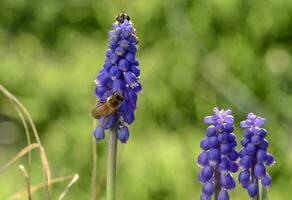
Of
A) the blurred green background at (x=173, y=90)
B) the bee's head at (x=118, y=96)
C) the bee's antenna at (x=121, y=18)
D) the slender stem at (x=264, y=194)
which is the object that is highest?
the blurred green background at (x=173, y=90)

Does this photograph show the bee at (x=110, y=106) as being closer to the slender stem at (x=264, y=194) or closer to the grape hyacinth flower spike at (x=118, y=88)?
the grape hyacinth flower spike at (x=118, y=88)

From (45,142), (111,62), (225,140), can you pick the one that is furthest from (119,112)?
(45,142)

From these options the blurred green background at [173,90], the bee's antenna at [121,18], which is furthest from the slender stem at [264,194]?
the blurred green background at [173,90]

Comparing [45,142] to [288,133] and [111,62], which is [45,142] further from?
[111,62]

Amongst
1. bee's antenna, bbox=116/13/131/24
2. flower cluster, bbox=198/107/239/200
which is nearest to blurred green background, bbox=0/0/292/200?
bee's antenna, bbox=116/13/131/24

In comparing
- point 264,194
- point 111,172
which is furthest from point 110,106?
point 264,194
